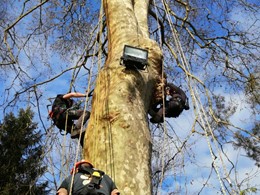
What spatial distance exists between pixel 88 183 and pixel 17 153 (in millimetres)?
10074

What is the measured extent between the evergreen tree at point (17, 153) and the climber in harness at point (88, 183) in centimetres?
808

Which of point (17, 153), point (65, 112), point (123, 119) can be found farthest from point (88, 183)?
point (17, 153)

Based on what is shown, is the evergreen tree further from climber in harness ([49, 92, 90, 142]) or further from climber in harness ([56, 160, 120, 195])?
climber in harness ([56, 160, 120, 195])

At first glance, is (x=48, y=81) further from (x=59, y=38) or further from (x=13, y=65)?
(x=59, y=38)

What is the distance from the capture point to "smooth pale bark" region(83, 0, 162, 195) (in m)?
2.44

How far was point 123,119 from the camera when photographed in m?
2.68

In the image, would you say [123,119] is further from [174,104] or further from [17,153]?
[17,153]

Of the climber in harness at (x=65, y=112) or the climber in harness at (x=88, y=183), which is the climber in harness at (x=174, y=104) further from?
the climber in harness at (x=88, y=183)

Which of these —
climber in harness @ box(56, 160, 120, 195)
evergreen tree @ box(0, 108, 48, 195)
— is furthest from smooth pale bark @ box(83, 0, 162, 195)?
evergreen tree @ box(0, 108, 48, 195)

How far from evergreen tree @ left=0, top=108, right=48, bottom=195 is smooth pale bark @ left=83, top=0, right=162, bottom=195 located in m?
7.46

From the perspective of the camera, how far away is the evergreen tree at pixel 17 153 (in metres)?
10.4

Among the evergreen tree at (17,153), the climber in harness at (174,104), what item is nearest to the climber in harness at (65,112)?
the climber in harness at (174,104)

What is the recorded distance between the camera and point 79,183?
228 cm

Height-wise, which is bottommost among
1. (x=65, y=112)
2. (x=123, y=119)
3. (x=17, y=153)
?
(x=123, y=119)
